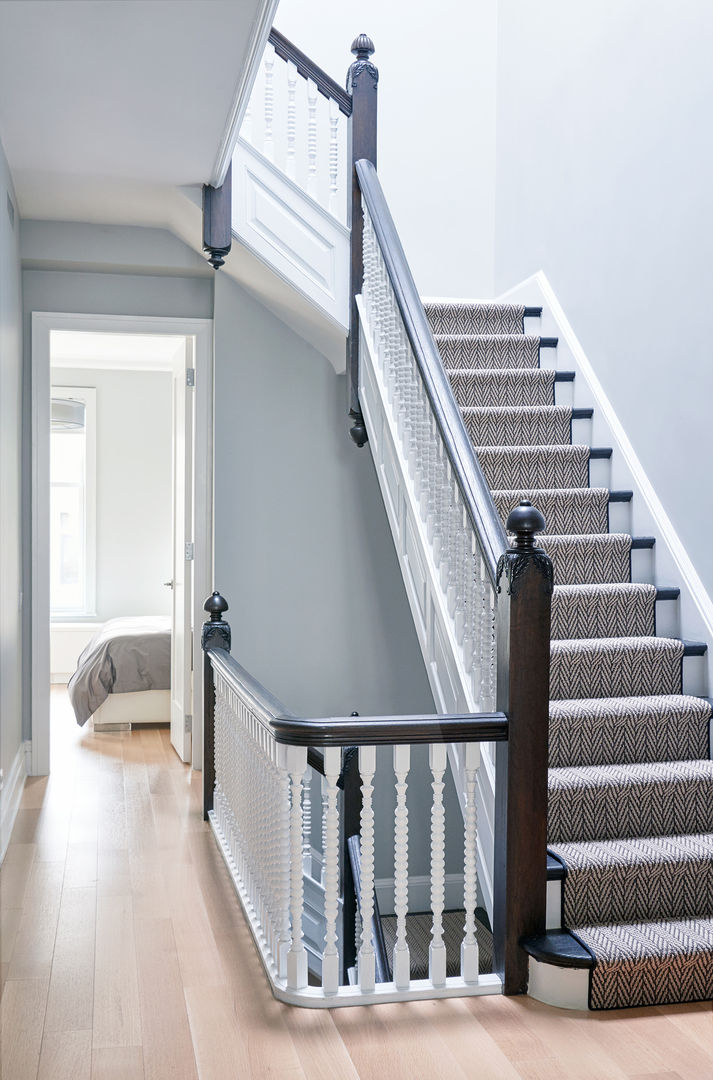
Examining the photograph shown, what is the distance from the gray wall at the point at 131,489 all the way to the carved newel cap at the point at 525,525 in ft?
21.4

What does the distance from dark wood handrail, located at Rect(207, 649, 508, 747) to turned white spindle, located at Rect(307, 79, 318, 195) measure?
2920mm

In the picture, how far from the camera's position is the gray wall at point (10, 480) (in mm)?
4137

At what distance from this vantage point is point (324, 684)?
5445 mm

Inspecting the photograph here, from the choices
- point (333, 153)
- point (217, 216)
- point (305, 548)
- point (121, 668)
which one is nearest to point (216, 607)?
point (305, 548)

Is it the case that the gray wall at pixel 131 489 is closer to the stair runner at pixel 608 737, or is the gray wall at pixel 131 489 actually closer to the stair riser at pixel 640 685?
the stair runner at pixel 608 737

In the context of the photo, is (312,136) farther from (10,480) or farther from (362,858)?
(362,858)

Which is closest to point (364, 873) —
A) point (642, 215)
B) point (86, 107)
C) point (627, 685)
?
point (627, 685)

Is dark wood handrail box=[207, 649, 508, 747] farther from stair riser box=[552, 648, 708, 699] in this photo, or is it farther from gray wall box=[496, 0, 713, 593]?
gray wall box=[496, 0, 713, 593]

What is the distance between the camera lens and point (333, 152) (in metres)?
4.85

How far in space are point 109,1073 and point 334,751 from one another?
0.93m

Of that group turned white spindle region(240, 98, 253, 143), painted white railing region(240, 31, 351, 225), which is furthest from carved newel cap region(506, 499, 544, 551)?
turned white spindle region(240, 98, 253, 143)

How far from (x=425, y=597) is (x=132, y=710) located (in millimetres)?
3586

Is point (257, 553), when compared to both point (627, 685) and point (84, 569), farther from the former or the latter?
point (84, 569)

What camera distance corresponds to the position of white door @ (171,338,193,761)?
563 centimetres
